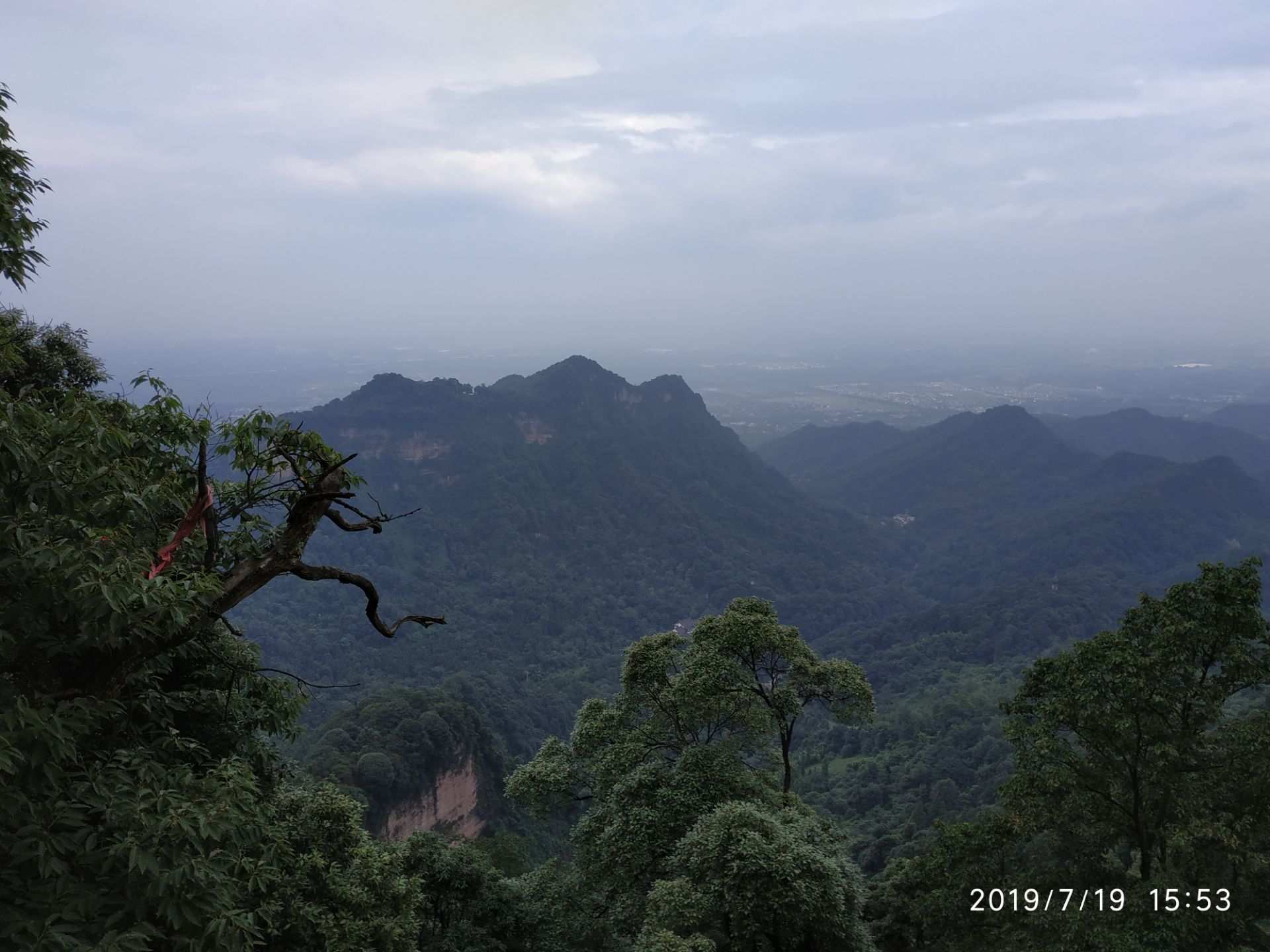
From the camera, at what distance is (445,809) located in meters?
34.4

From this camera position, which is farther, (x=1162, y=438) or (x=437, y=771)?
(x=1162, y=438)

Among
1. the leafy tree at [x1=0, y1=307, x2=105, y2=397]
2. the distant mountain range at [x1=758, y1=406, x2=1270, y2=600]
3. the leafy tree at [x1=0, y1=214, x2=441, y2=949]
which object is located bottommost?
the distant mountain range at [x1=758, y1=406, x2=1270, y2=600]

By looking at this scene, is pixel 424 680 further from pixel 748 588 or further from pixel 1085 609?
pixel 1085 609

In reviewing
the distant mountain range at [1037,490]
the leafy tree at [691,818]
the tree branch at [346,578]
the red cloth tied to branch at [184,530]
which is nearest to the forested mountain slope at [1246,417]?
the distant mountain range at [1037,490]

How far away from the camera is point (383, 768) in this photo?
101 ft

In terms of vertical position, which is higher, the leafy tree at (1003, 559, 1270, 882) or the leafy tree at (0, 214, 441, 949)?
the leafy tree at (0, 214, 441, 949)

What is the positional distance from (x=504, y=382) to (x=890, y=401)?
11166cm

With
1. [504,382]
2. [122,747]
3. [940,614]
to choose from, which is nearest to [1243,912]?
[122,747]

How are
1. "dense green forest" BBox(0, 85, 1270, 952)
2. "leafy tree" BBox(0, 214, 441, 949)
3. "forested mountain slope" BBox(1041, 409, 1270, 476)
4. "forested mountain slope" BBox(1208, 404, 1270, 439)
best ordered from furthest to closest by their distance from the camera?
"forested mountain slope" BBox(1208, 404, 1270, 439), "forested mountain slope" BBox(1041, 409, 1270, 476), "dense green forest" BBox(0, 85, 1270, 952), "leafy tree" BBox(0, 214, 441, 949)

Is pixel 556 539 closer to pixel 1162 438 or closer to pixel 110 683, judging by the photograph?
pixel 110 683

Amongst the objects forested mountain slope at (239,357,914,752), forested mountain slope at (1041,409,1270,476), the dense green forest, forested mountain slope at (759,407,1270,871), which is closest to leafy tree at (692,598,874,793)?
the dense green forest

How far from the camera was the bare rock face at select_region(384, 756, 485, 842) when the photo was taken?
31516mm

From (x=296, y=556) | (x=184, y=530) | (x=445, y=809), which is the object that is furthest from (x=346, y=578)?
(x=445, y=809)

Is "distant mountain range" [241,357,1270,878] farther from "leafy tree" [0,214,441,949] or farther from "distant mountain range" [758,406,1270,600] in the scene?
"leafy tree" [0,214,441,949]
